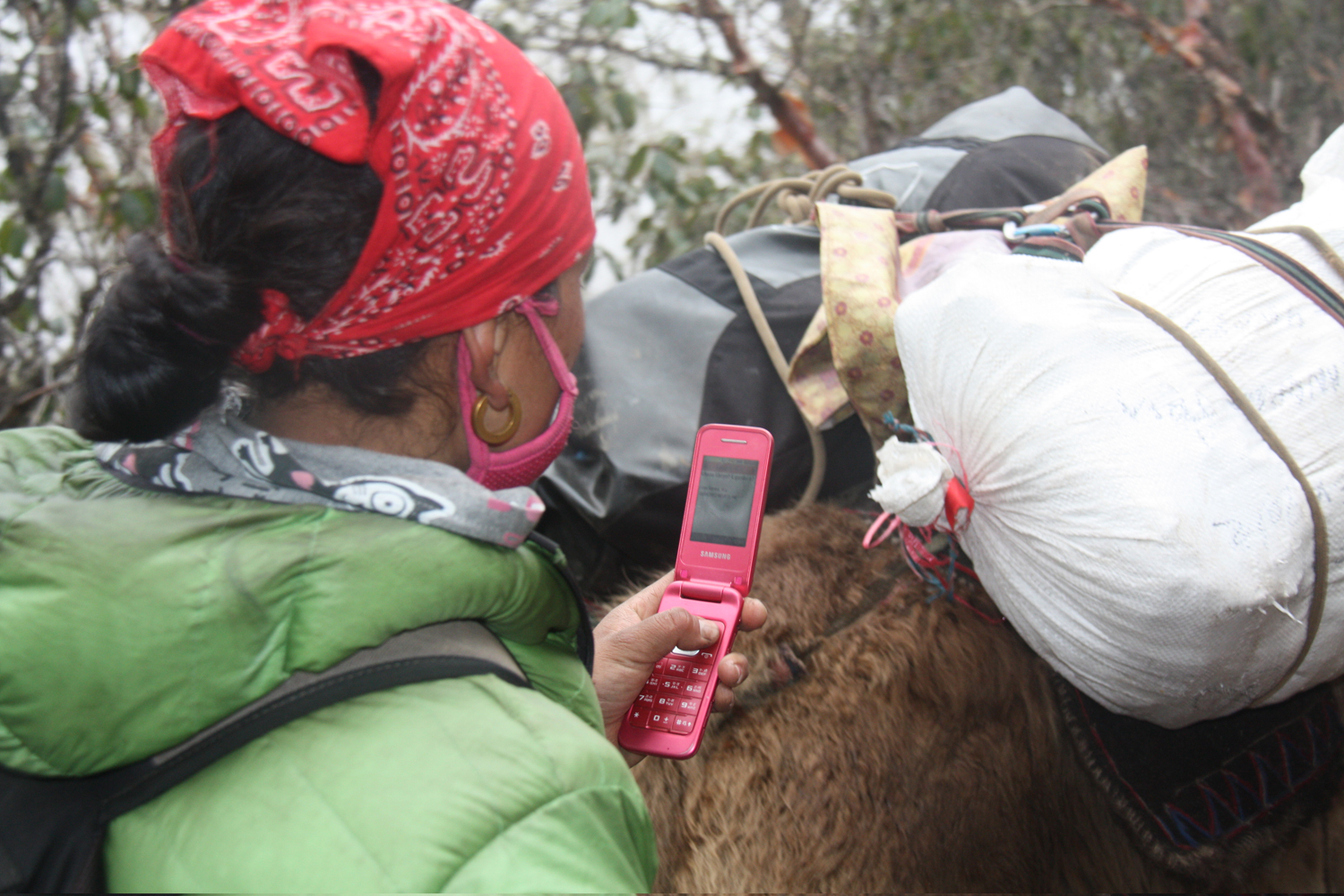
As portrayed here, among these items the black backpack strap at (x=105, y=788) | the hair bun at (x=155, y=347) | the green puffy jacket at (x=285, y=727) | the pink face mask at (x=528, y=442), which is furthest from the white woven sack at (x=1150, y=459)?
the hair bun at (x=155, y=347)

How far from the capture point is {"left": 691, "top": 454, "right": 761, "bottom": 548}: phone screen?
1268mm

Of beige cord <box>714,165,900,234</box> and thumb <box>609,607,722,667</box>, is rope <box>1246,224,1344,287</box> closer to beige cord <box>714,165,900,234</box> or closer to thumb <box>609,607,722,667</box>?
beige cord <box>714,165,900,234</box>

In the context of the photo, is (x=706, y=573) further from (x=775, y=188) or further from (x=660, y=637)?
(x=775, y=188)

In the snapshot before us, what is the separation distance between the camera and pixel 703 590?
1.24 meters

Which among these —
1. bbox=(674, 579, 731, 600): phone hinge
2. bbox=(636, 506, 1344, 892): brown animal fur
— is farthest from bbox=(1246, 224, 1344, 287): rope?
bbox=(674, 579, 731, 600): phone hinge

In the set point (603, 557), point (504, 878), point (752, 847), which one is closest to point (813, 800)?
point (752, 847)

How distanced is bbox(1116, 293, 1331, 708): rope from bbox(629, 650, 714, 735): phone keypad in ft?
2.15

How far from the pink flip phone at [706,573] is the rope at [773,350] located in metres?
0.26

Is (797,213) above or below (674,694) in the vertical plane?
above

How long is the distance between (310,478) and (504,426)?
218 millimetres

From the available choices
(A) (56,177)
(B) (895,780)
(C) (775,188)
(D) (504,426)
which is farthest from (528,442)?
(A) (56,177)

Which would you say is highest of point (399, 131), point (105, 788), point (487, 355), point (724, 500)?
point (399, 131)

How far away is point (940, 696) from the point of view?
1334 mm

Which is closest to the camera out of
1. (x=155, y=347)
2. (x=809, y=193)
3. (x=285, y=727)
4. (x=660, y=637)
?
(x=285, y=727)
